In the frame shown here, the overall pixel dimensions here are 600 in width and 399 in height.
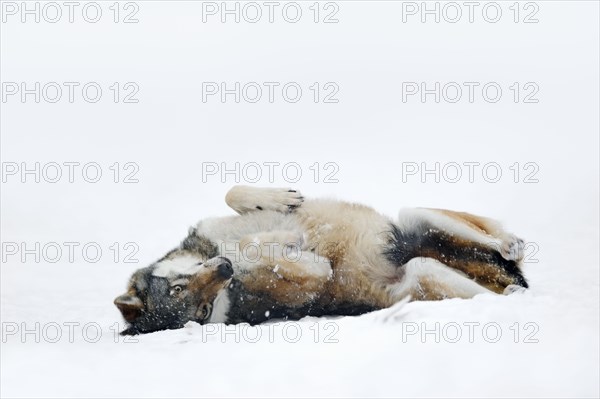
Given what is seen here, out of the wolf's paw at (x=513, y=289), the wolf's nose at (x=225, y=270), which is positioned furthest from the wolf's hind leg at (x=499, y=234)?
the wolf's nose at (x=225, y=270)

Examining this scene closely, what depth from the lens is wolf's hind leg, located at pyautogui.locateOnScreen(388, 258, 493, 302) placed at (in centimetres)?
629

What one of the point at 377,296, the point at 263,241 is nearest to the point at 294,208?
the point at 263,241

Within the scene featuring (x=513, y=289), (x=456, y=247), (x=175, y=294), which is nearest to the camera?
(x=513, y=289)

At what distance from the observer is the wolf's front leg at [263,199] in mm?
7172

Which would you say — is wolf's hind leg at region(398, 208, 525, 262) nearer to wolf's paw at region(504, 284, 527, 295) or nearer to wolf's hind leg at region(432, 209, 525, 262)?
wolf's hind leg at region(432, 209, 525, 262)

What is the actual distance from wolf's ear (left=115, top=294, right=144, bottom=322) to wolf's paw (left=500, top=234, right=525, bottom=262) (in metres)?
3.08

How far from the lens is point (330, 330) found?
5.57 meters

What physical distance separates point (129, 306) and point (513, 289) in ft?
10.4

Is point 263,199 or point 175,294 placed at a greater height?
point 263,199

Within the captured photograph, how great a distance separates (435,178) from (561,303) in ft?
11.8

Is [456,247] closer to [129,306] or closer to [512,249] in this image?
[512,249]

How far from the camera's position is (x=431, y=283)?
6.39 m

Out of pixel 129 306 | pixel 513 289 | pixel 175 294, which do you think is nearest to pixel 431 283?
pixel 513 289

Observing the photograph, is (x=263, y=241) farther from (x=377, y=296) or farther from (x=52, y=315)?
(x=52, y=315)
